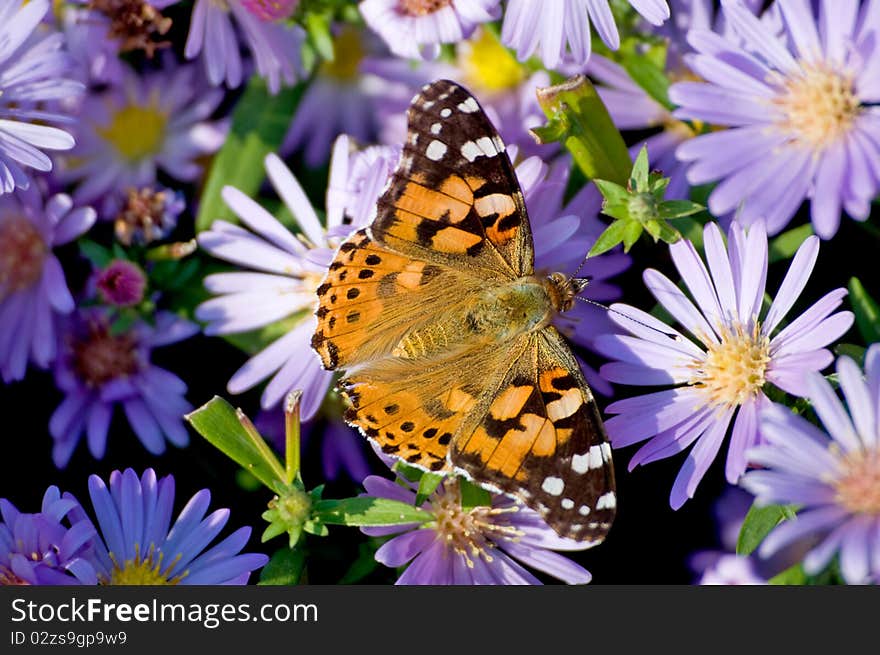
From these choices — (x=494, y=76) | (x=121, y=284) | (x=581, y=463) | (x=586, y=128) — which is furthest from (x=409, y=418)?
(x=494, y=76)

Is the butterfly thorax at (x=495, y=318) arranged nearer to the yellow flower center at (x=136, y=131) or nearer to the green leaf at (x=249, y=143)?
the green leaf at (x=249, y=143)

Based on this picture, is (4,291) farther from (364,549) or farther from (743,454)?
(743,454)

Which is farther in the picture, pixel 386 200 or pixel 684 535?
pixel 684 535

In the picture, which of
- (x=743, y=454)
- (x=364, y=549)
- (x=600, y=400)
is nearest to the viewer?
(x=743, y=454)

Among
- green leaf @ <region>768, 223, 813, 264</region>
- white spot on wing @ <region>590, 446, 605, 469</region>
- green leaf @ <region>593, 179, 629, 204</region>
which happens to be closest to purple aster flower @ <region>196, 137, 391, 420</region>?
green leaf @ <region>593, 179, 629, 204</region>

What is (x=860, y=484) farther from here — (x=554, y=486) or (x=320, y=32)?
(x=320, y=32)

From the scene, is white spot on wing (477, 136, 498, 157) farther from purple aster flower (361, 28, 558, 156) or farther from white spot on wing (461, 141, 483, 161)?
purple aster flower (361, 28, 558, 156)

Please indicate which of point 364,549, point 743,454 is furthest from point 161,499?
point 743,454
